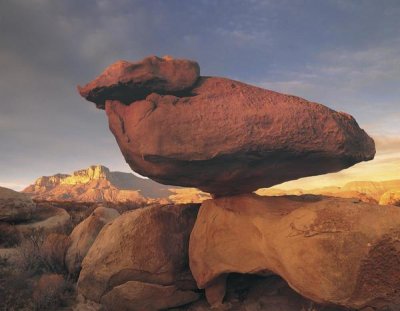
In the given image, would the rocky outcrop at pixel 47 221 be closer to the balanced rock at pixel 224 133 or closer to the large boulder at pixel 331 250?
the balanced rock at pixel 224 133

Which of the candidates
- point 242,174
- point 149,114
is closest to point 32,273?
point 149,114

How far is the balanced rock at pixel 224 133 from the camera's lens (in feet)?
21.8

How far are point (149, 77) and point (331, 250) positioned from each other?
180 inches

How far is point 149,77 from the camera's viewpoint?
7.16 metres

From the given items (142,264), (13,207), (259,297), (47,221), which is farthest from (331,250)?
(13,207)

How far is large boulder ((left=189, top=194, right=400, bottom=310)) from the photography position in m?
5.30

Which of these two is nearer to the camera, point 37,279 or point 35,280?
point 35,280

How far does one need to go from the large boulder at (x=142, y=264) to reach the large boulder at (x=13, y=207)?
8227mm

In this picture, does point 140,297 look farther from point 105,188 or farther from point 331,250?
point 105,188

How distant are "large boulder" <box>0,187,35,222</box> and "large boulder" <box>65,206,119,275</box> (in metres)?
5.18

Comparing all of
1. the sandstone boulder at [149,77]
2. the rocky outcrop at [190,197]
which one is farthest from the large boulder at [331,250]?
the rocky outcrop at [190,197]

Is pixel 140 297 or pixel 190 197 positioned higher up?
pixel 190 197

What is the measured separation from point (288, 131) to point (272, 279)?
3511 millimetres

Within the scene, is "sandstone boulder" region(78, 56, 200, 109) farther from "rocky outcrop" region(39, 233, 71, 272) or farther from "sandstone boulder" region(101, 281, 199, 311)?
"rocky outcrop" region(39, 233, 71, 272)
